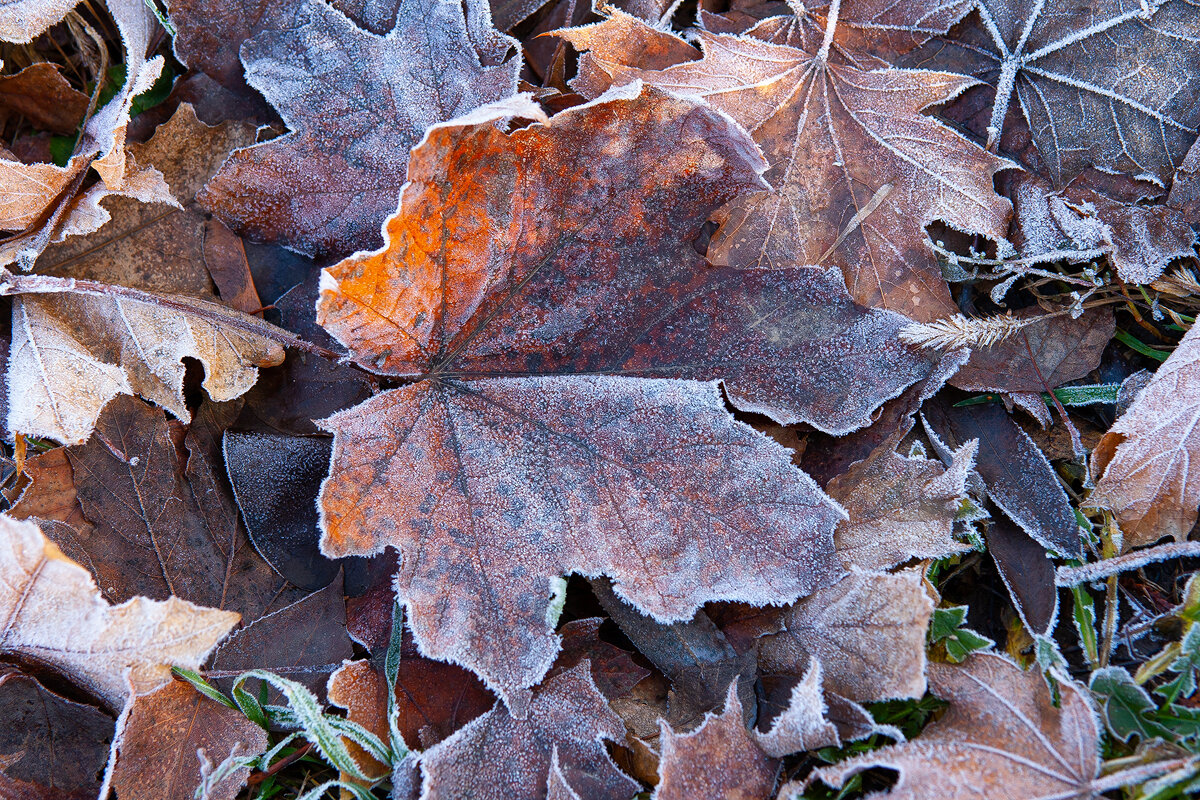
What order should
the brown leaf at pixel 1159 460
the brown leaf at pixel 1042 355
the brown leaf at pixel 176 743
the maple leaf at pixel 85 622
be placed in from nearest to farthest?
the maple leaf at pixel 85 622
the brown leaf at pixel 176 743
the brown leaf at pixel 1159 460
the brown leaf at pixel 1042 355

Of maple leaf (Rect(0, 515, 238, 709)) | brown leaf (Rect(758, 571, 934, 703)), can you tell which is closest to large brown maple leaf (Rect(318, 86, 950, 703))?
brown leaf (Rect(758, 571, 934, 703))

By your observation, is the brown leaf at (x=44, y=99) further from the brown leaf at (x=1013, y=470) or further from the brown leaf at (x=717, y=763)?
the brown leaf at (x=1013, y=470)

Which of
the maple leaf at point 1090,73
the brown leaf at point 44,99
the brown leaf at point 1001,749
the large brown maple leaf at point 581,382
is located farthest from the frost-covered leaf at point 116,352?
the maple leaf at point 1090,73

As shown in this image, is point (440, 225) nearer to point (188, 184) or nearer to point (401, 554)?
point (401, 554)

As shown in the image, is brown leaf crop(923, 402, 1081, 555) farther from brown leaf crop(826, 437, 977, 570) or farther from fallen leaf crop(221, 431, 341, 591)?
fallen leaf crop(221, 431, 341, 591)

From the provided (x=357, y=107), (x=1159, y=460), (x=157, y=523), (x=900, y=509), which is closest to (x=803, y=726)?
(x=900, y=509)
